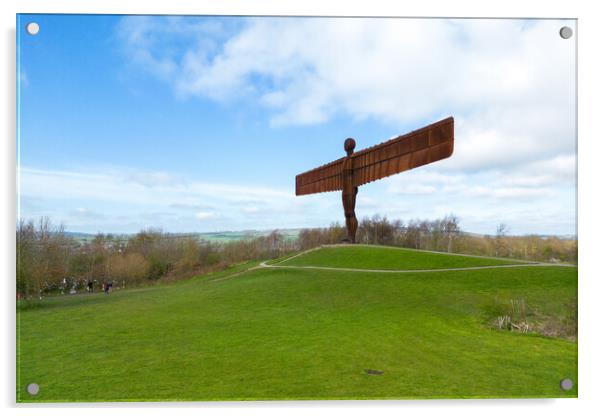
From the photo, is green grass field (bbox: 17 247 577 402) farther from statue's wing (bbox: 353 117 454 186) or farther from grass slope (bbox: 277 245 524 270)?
statue's wing (bbox: 353 117 454 186)

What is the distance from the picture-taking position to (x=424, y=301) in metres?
7.96

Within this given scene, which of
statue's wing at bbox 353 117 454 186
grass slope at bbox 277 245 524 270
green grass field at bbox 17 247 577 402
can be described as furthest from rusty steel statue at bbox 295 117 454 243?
green grass field at bbox 17 247 577 402

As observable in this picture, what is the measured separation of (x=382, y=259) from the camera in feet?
36.4

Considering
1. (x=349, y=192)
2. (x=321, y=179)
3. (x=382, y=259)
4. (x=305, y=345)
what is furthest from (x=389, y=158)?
(x=305, y=345)

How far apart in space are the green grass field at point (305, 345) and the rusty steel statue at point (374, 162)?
2.57 metres

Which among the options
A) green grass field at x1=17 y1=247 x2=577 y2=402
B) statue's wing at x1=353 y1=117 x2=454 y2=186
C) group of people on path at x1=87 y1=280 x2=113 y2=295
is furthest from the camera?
group of people on path at x1=87 y1=280 x2=113 y2=295

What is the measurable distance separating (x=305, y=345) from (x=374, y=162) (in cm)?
488

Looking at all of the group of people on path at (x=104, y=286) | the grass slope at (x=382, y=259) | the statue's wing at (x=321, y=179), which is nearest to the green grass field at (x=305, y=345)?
the group of people on path at (x=104, y=286)

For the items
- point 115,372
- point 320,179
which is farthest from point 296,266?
point 115,372

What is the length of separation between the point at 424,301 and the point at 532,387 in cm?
259

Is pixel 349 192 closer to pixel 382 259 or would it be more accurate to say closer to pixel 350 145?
pixel 350 145

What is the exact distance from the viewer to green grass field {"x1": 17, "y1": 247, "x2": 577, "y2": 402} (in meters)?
5.38

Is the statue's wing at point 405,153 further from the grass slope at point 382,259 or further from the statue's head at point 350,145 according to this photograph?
the grass slope at point 382,259

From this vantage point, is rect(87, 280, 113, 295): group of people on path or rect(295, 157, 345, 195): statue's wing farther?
rect(295, 157, 345, 195): statue's wing
